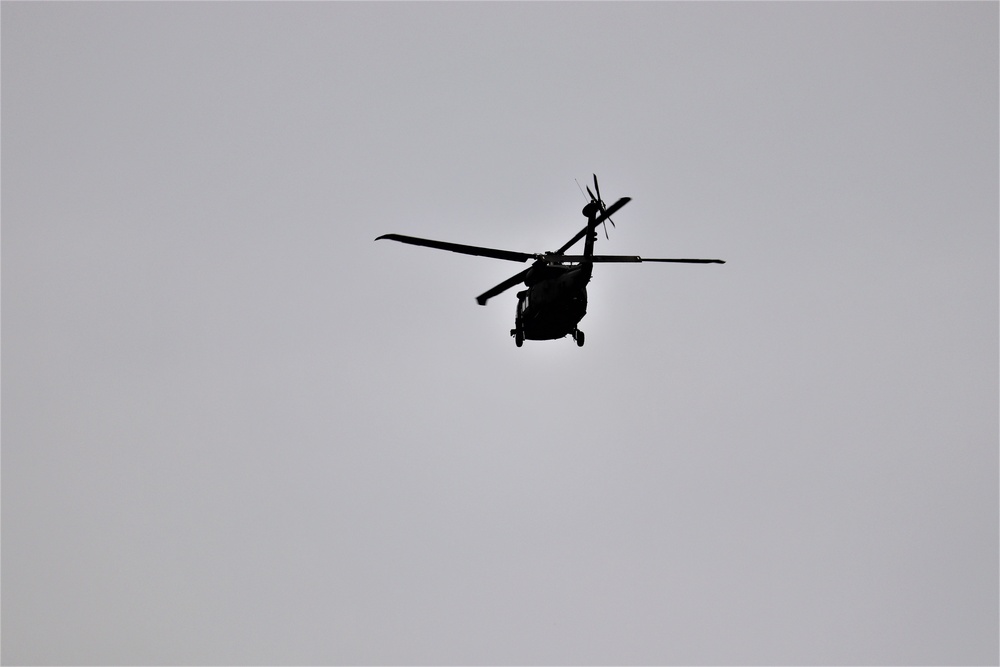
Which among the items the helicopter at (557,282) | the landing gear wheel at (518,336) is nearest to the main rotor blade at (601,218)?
the helicopter at (557,282)

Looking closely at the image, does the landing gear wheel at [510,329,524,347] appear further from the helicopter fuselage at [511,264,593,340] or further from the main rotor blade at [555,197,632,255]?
the main rotor blade at [555,197,632,255]

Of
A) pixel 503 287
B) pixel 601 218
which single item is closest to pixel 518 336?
pixel 503 287

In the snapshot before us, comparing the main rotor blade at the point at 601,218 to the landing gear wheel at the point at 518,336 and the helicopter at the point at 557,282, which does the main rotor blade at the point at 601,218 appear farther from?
the landing gear wheel at the point at 518,336

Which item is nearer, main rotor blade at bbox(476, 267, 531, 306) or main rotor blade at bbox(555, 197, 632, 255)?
main rotor blade at bbox(555, 197, 632, 255)

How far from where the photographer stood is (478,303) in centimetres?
4834

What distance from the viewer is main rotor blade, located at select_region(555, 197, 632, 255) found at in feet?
133

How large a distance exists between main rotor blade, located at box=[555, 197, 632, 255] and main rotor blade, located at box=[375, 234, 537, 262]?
1673 mm

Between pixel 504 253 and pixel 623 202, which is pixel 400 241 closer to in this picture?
pixel 504 253

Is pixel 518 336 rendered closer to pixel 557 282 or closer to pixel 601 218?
pixel 557 282

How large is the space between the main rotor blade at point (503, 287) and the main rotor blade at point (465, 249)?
1320 mm

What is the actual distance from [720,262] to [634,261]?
5.56 metres

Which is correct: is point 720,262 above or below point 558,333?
above

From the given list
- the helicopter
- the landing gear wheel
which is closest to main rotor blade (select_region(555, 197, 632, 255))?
the helicopter

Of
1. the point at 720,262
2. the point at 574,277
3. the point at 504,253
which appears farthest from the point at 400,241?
the point at 720,262
